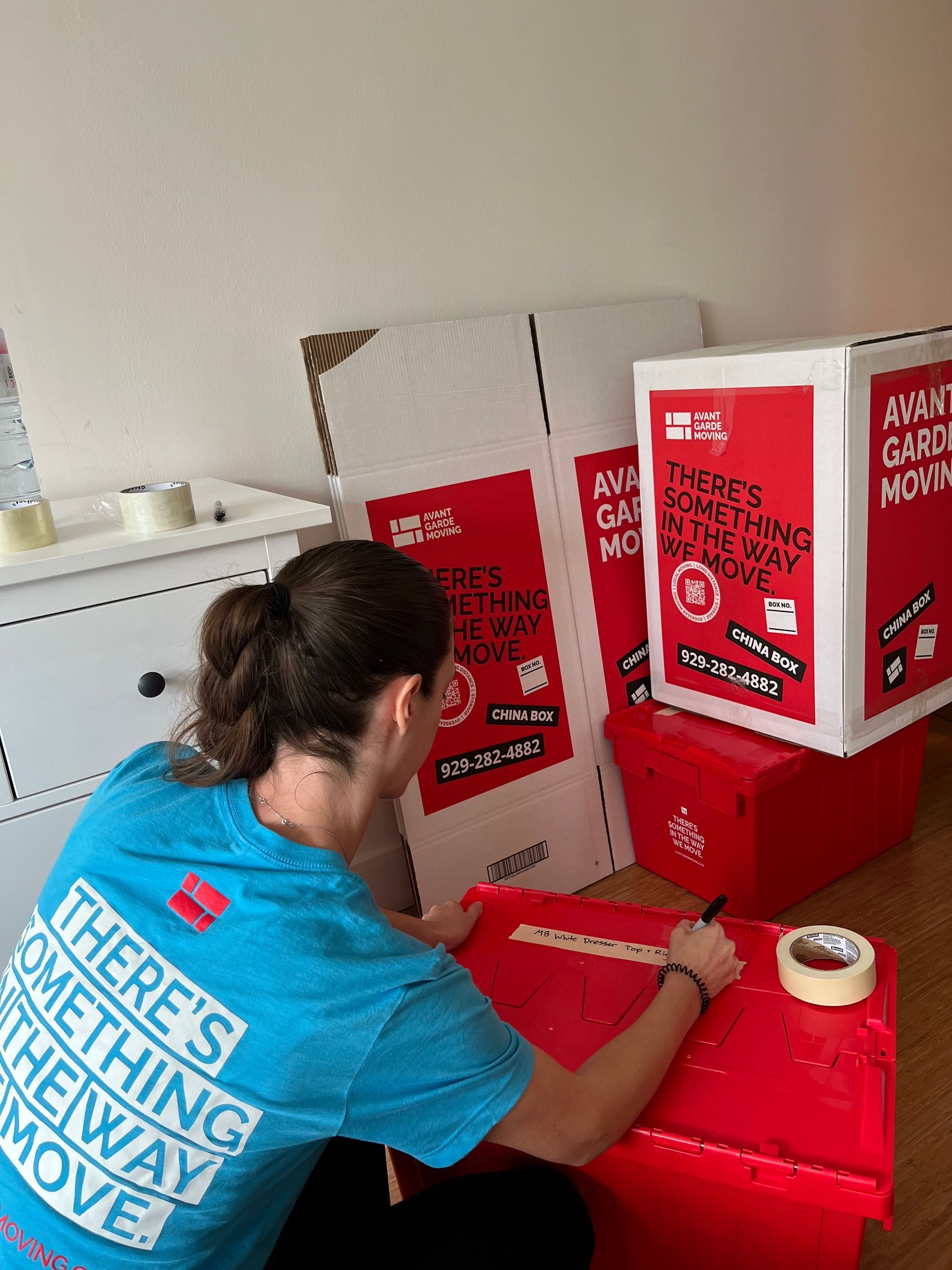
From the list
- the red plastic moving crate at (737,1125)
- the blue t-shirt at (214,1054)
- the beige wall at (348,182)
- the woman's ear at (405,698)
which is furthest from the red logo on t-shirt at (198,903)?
the beige wall at (348,182)

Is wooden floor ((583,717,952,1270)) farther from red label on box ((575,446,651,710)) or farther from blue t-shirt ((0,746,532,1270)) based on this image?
blue t-shirt ((0,746,532,1270))

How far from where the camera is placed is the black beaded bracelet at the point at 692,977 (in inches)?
43.3

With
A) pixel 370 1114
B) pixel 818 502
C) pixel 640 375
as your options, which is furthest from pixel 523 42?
pixel 370 1114

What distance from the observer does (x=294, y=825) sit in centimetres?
89

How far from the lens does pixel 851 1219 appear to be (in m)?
0.94

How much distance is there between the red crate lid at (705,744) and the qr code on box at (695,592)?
0.24m

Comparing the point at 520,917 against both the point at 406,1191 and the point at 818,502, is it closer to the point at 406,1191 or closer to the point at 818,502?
the point at 406,1191

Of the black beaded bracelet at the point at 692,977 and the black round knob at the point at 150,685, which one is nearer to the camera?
the black beaded bracelet at the point at 692,977

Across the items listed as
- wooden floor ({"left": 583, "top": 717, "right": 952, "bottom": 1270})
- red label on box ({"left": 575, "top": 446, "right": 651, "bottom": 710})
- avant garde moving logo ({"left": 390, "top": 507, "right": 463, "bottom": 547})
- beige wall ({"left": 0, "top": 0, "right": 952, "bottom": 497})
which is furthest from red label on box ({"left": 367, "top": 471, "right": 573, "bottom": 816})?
wooden floor ({"left": 583, "top": 717, "right": 952, "bottom": 1270})

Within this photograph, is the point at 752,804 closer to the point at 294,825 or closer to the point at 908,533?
the point at 908,533

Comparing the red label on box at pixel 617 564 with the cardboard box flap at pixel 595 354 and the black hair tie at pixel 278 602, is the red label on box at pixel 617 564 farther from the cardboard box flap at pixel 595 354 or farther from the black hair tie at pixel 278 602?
the black hair tie at pixel 278 602

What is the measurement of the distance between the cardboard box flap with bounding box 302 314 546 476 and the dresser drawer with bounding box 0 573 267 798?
0.51m

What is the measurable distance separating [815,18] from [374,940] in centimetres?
241

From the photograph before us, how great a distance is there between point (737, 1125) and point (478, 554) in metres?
1.12
